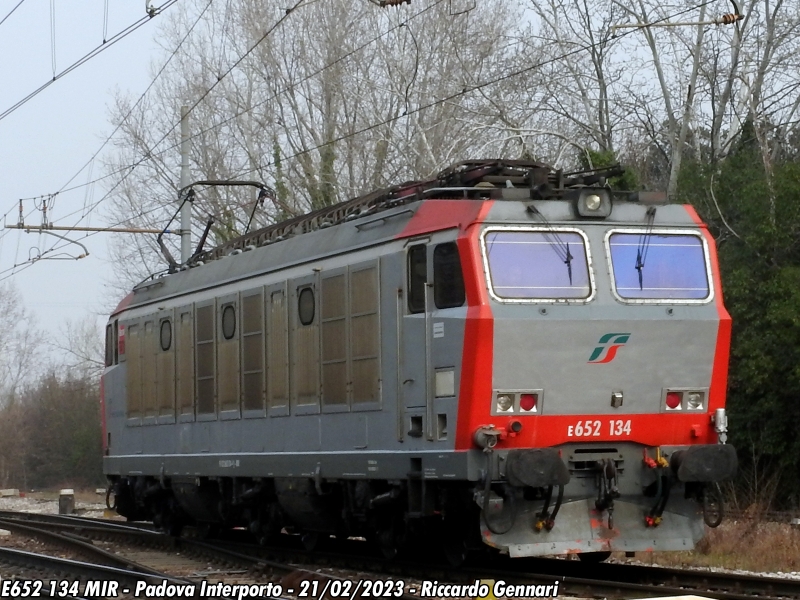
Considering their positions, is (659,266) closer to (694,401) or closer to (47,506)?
(694,401)

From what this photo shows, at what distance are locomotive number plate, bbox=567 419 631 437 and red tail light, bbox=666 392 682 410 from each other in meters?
0.45

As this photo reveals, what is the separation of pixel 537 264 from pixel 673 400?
175 cm

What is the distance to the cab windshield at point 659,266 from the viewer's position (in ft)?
38.8

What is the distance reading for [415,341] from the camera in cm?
1184

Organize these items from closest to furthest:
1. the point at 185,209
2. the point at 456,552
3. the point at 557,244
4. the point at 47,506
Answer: the point at 557,244
the point at 456,552
the point at 185,209
the point at 47,506

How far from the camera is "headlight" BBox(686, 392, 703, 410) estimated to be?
11.9 m

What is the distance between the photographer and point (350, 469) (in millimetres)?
12844

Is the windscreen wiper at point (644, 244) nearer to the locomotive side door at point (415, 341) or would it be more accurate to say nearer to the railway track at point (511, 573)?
the locomotive side door at point (415, 341)

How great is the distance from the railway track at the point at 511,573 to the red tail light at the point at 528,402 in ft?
5.01

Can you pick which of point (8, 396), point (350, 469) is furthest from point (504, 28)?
point (8, 396)

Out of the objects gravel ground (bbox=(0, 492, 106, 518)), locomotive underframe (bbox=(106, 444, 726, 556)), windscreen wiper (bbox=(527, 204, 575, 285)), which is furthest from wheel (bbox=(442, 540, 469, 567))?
gravel ground (bbox=(0, 492, 106, 518))

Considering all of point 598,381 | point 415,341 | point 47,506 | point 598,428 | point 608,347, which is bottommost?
point 47,506

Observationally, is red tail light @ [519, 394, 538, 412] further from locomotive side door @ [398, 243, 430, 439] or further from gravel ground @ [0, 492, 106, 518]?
gravel ground @ [0, 492, 106, 518]

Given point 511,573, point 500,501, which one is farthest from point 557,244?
point 511,573
